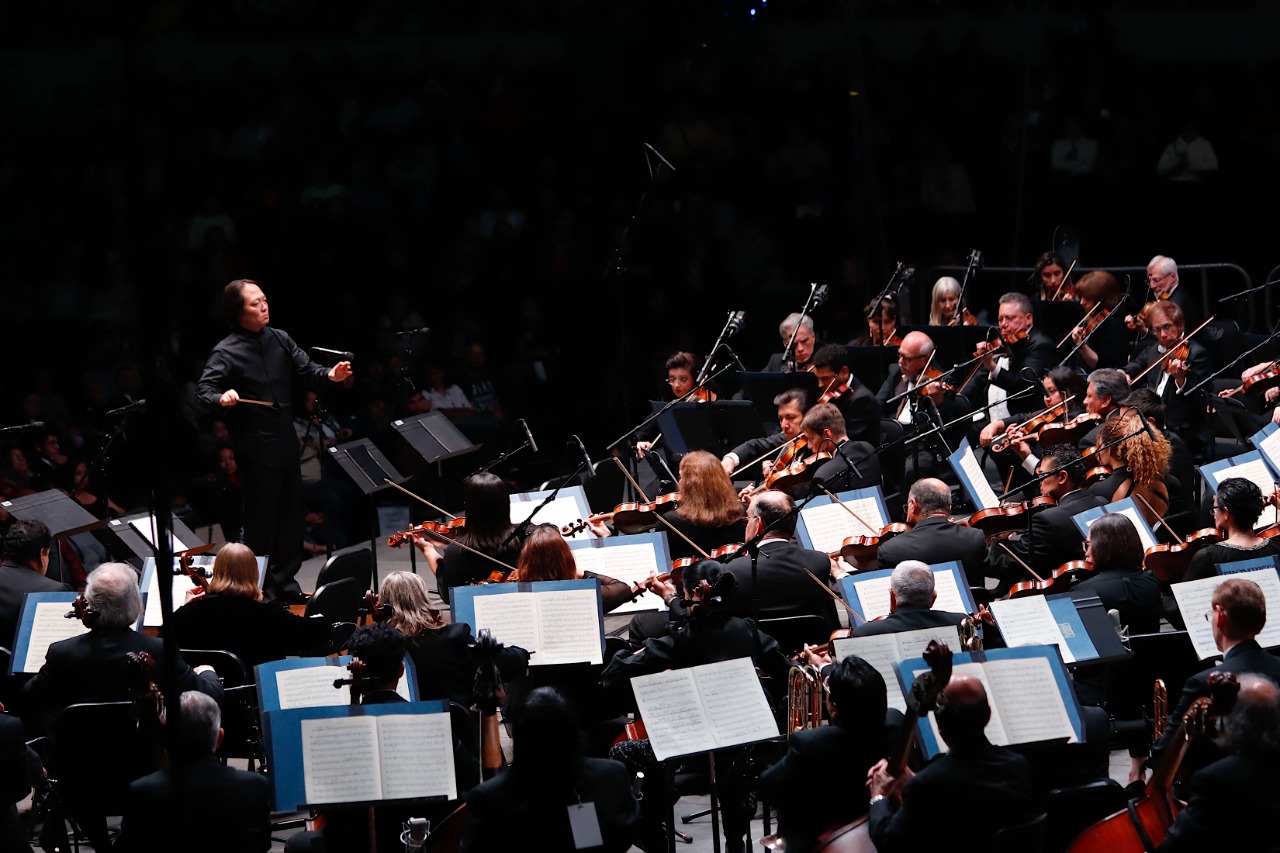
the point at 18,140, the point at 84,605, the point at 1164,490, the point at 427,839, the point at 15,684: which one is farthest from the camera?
the point at 18,140

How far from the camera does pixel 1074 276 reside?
11.3 m

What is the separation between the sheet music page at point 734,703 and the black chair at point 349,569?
9.82 feet

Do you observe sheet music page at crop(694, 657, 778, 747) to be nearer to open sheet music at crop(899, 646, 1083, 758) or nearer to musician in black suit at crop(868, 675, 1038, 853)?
open sheet music at crop(899, 646, 1083, 758)

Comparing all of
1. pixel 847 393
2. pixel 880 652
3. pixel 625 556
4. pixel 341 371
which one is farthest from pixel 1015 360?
pixel 880 652

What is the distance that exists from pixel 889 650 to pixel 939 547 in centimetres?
161

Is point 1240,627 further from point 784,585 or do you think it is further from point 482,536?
point 482,536

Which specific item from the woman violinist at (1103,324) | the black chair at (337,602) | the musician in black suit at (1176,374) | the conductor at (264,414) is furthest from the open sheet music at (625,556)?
the woman violinist at (1103,324)

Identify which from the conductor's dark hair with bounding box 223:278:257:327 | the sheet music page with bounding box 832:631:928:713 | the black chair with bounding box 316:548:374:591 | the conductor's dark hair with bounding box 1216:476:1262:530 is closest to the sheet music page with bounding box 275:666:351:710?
the sheet music page with bounding box 832:631:928:713

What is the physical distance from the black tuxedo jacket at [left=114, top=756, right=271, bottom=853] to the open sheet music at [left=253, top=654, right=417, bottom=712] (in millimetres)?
747

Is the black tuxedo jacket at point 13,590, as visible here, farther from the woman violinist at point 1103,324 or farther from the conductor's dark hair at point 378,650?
the woman violinist at point 1103,324

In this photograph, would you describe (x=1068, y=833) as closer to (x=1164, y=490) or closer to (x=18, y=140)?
(x=1164, y=490)

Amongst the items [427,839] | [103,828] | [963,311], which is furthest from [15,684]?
[963,311]

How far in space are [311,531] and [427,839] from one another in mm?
5691

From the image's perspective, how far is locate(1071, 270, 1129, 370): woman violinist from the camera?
991 centimetres
